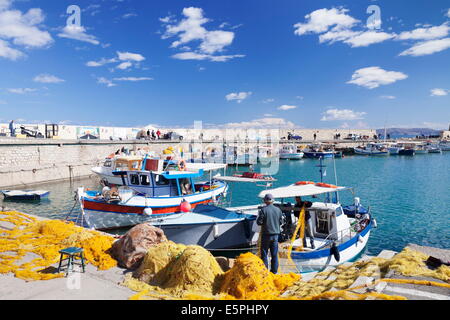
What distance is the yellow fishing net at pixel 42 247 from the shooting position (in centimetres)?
684

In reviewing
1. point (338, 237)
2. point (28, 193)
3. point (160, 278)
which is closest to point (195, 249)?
point (160, 278)

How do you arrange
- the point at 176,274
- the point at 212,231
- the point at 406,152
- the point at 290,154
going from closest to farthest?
the point at 176,274 < the point at 212,231 < the point at 290,154 < the point at 406,152

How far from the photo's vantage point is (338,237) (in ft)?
37.3

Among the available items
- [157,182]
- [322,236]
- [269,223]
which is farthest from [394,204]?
[269,223]

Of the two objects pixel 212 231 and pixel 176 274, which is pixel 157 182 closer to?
pixel 212 231

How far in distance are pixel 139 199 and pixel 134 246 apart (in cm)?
889

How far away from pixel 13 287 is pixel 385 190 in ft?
102

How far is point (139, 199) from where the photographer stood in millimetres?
16266

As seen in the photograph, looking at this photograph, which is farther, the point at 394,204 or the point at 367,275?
the point at 394,204

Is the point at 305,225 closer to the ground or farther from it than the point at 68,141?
closer to the ground

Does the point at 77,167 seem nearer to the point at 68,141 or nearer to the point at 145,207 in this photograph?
the point at 68,141

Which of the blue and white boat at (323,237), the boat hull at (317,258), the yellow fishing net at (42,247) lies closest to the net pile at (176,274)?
the yellow fishing net at (42,247)

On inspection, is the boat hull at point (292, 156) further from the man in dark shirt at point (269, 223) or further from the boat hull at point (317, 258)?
the man in dark shirt at point (269, 223)

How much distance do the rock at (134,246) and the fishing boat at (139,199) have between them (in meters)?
6.45
